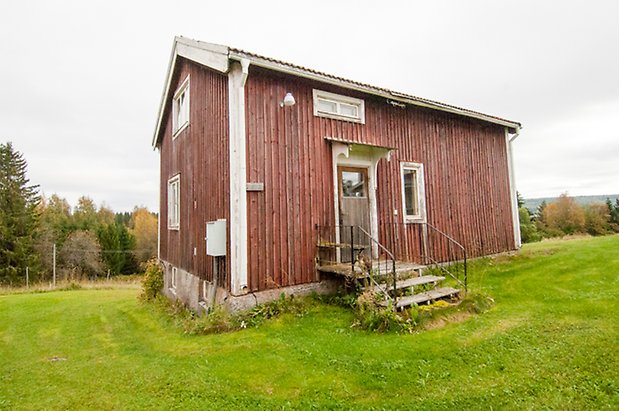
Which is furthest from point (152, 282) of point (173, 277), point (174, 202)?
point (174, 202)

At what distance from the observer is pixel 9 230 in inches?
1112

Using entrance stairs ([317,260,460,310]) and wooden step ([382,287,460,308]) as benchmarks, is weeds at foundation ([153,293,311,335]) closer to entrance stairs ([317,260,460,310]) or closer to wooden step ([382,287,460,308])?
entrance stairs ([317,260,460,310])

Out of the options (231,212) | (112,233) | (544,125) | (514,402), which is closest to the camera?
(514,402)

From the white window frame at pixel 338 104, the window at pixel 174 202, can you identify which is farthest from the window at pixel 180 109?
the white window frame at pixel 338 104

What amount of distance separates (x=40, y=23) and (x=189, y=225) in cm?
956

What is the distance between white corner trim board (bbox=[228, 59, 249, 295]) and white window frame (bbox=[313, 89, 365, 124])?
72.9 inches

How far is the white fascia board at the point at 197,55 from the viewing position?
6602mm

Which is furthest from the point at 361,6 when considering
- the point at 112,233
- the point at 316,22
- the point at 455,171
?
the point at 112,233

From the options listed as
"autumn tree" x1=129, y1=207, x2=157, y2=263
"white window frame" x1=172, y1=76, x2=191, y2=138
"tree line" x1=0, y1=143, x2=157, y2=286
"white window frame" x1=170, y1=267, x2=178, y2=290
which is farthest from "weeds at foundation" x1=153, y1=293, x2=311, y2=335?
"autumn tree" x1=129, y1=207, x2=157, y2=263

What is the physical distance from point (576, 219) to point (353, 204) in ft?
166

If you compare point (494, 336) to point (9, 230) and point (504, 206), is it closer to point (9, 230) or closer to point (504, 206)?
point (504, 206)

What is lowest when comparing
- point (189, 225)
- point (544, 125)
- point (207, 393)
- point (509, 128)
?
point (207, 393)

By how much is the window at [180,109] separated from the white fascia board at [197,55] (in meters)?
0.65

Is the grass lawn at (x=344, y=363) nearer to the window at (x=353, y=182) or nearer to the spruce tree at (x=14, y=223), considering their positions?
the window at (x=353, y=182)
